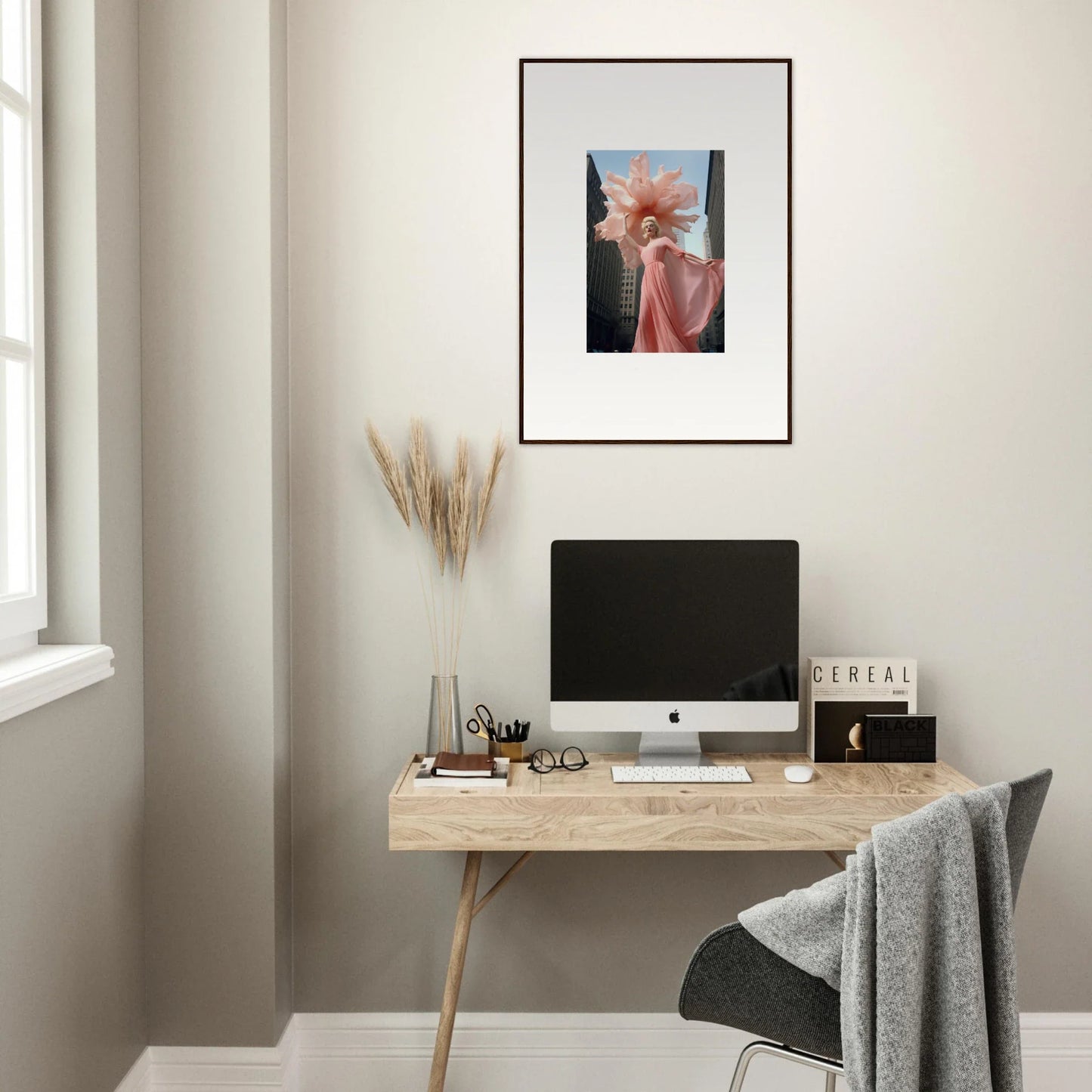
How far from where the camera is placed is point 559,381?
2.30 metres

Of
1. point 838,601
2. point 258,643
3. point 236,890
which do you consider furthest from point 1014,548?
point 236,890

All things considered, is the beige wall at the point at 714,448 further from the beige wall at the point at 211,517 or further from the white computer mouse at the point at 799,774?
the white computer mouse at the point at 799,774

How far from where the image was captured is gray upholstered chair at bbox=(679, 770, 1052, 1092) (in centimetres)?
155

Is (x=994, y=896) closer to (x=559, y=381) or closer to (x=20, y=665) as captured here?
(x=559, y=381)

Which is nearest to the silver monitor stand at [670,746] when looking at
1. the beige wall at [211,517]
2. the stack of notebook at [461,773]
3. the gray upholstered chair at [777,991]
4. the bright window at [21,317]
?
the stack of notebook at [461,773]

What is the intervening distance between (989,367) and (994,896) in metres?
1.30

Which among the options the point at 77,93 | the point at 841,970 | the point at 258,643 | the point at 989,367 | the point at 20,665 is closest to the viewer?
the point at 841,970

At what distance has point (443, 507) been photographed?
2271 millimetres

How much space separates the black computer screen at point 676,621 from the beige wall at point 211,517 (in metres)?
0.66

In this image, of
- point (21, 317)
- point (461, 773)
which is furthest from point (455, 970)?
point (21, 317)

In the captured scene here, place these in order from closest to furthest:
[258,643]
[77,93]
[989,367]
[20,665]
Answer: [20,665] → [77,93] → [258,643] → [989,367]

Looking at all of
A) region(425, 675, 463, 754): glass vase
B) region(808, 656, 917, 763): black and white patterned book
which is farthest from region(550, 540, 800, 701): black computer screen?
region(425, 675, 463, 754): glass vase

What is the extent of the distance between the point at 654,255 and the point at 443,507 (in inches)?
30.0

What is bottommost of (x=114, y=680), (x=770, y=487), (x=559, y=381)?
(x=114, y=680)
